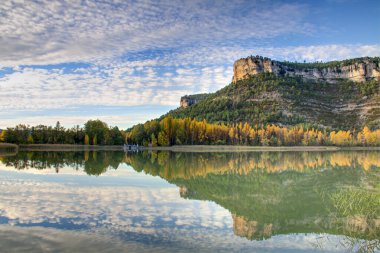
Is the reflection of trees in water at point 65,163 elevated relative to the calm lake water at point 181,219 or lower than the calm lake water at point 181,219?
elevated

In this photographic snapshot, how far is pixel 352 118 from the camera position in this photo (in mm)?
163875

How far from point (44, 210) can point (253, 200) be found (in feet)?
29.1

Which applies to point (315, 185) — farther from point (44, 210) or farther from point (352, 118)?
point (352, 118)

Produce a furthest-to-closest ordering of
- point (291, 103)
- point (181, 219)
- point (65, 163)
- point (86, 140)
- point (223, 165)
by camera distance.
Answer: point (291, 103), point (86, 140), point (223, 165), point (65, 163), point (181, 219)

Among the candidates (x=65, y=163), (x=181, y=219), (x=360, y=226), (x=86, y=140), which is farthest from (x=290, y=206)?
(x=86, y=140)

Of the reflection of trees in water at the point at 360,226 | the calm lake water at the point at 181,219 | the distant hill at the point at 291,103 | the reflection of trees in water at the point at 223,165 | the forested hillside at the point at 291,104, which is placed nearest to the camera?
the calm lake water at the point at 181,219

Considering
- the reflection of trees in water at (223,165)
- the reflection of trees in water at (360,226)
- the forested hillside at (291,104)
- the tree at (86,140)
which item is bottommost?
the reflection of trees in water at (360,226)

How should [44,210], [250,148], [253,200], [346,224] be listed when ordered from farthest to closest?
1. [250,148]
2. [253,200]
3. [44,210]
4. [346,224]

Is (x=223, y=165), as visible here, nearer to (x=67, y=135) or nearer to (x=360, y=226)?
(x=360, y=226)

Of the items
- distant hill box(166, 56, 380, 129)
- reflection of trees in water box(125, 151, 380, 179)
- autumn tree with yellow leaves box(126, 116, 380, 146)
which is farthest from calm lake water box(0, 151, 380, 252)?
distant hill box(166, 56, 380, 129)

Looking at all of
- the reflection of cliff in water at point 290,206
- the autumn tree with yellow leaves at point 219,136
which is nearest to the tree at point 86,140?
the autumn tree with yellow leaves at point 219,136

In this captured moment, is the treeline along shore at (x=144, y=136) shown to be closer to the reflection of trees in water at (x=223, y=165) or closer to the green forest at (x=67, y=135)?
the green forest at (x=67, y=135)

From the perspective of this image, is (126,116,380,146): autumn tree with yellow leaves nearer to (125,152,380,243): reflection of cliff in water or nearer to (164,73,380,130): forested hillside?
(164,73,380,130): forested hillside

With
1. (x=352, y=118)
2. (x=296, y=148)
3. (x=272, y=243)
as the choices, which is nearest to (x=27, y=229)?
(x=272, y=243)
